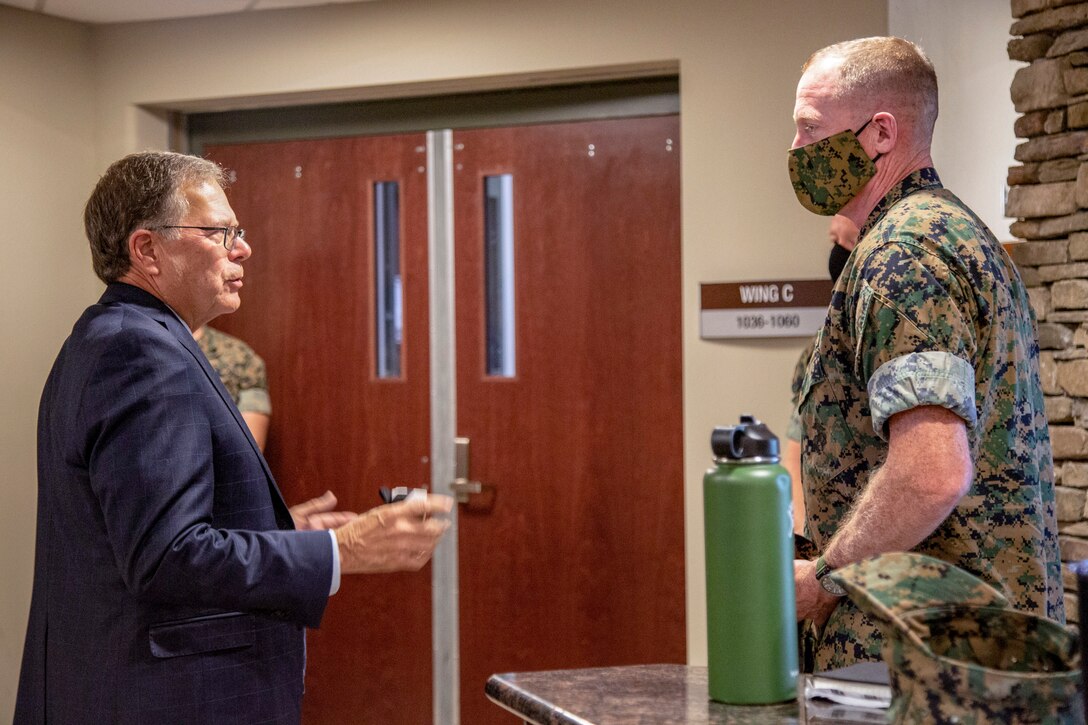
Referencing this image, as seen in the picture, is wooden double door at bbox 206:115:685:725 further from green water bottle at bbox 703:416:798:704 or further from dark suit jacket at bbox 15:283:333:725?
green water bottle at bbox 703:416:798:704

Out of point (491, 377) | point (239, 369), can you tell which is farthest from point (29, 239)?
point (491, 377)

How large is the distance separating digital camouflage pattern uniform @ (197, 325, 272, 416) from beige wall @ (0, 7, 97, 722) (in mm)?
624

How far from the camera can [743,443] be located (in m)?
1.41

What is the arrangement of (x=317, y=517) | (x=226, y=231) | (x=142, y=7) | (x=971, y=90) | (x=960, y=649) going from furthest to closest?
1. (x=142, y=7)
2. (x=971, y=90)
3. (x=317, y=517)
4. (x=226, y=231)
5. (x=960, y=649)

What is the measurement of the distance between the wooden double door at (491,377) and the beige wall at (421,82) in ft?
0.83

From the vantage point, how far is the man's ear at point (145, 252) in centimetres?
195

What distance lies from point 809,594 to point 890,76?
0.82 metres

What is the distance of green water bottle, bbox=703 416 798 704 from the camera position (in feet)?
4.55

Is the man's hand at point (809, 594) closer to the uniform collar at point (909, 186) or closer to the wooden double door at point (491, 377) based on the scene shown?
the uniform collar at point (909, 186)

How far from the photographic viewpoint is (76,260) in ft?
14.4

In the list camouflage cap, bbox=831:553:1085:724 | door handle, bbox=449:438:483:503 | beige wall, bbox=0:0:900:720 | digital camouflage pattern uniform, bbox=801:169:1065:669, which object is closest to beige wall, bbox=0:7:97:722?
beige wall, bbox=0:0:900:720

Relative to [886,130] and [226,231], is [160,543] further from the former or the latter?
[886,130]

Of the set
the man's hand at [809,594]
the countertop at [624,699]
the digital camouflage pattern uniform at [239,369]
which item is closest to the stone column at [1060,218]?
the man's hand at [809,594]

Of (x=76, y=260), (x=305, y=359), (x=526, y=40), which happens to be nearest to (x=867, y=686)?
(x=526, y=40)
